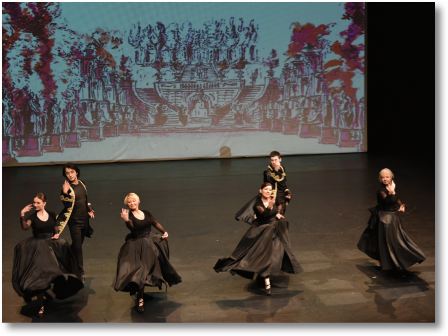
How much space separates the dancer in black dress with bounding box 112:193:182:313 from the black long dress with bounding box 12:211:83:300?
481 millimetres

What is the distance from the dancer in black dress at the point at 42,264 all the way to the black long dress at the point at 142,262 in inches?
18.7

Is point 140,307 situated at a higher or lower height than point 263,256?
lower

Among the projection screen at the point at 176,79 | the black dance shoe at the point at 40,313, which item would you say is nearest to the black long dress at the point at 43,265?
the black dance shoe at the point at 40,313

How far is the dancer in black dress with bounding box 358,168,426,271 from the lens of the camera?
5.26 m

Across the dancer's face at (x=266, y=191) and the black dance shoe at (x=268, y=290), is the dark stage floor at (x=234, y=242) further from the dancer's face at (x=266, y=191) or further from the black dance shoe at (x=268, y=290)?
the dancer's face at (x=266, y=191)

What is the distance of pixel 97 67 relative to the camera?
1280cm

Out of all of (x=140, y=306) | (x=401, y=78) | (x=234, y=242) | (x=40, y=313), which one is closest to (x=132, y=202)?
(x=140, y=306)

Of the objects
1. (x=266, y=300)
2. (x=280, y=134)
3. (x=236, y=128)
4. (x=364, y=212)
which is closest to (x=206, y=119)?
(x=236, y=128)

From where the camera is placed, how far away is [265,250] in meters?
5.13

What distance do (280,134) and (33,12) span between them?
23.8 ft

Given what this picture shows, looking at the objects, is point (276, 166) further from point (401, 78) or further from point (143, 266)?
point (401, 78)

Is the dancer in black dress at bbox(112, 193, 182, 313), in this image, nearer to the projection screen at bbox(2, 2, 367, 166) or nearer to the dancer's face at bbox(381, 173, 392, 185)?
the dancer's face at bbox(381, 173, 392, 185)

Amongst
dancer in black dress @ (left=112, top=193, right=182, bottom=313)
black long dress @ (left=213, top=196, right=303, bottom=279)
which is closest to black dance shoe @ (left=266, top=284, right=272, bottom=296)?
black long dress @ (left=213, top=196, right=303, bottom=279)

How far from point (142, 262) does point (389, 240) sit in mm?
2670
